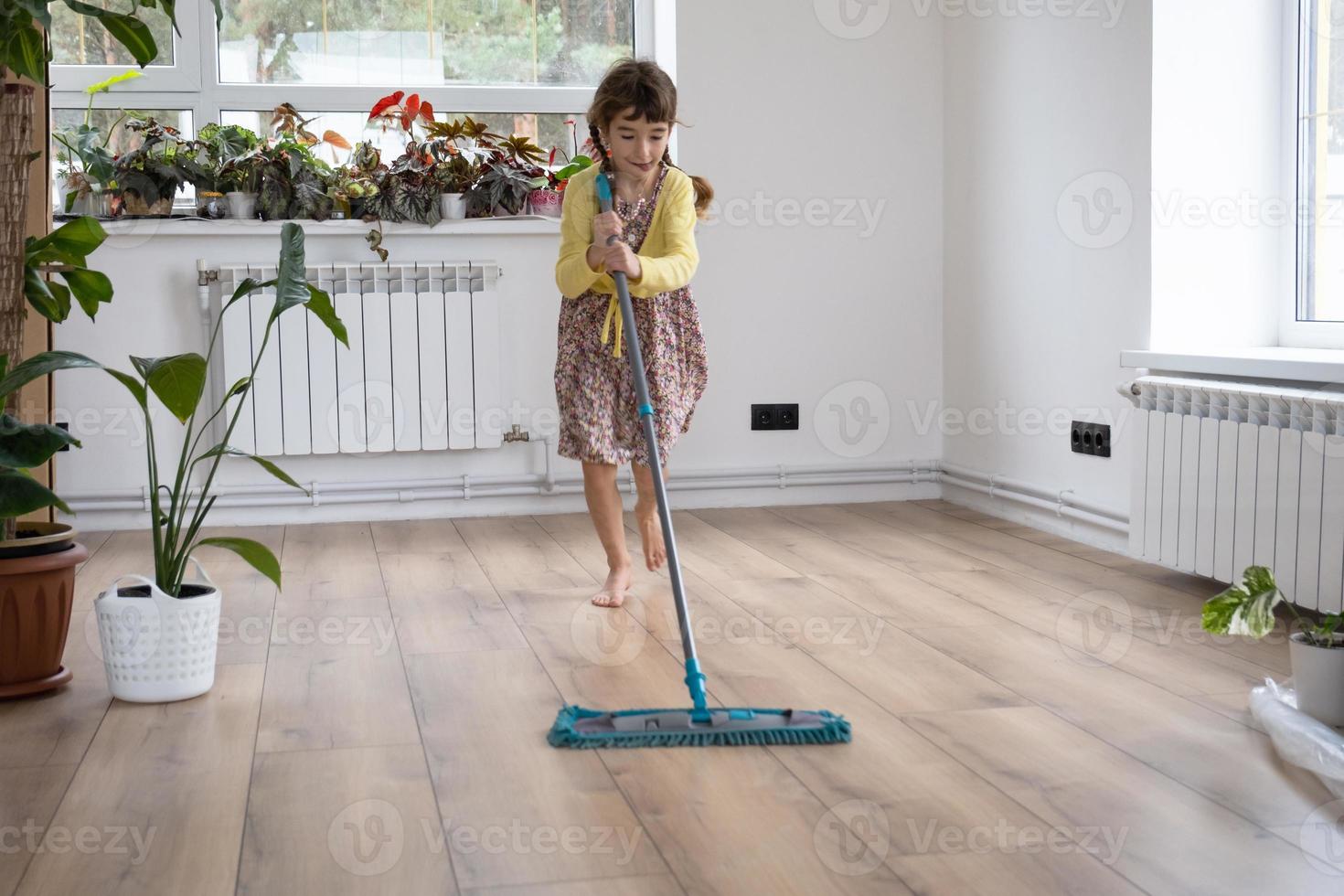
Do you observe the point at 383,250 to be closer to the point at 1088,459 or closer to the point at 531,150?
the point at 531,150

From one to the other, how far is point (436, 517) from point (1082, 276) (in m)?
2.00

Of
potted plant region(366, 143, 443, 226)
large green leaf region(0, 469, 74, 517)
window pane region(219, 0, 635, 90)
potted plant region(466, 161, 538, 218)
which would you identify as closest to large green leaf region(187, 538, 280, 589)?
large green leaf region(0, 469, 74, 517)

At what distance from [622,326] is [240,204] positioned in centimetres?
170

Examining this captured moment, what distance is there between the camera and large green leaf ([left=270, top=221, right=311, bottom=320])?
2.14 meters

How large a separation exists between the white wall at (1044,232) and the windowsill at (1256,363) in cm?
20

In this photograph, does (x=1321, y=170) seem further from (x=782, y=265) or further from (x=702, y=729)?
(x=702, y=729)

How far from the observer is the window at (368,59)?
13.6 ft

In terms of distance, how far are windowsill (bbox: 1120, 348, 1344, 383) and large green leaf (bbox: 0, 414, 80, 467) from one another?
2.23 meters

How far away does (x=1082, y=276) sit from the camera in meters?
3.53

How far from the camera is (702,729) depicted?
1.93 m

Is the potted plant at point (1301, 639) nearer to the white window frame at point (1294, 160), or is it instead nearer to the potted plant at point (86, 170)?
the white window frame at point (1294, 160)

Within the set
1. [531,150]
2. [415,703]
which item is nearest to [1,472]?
[415,703]

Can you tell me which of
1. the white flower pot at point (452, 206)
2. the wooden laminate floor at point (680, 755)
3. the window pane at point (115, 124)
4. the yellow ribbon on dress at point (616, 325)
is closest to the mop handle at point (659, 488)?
the wooden laminate floor at point (680, 755)

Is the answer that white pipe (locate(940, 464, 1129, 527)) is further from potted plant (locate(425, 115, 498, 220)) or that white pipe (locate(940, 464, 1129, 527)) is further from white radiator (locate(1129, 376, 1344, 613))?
potted plant (locate(425, 115, 498, 220))
